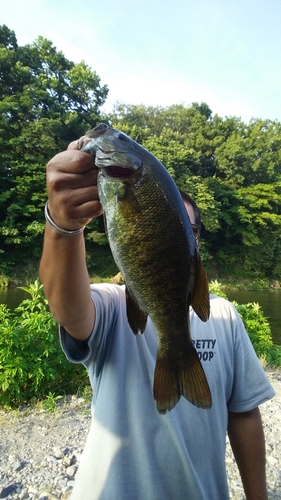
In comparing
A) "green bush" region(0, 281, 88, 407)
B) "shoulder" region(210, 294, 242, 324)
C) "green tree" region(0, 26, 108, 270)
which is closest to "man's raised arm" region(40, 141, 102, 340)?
"shoulder" region(210, 294, 242, 324)

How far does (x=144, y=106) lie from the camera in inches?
1555

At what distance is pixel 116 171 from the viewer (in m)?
1.19

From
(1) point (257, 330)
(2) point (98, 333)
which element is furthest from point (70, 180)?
(1) point (257, 330)

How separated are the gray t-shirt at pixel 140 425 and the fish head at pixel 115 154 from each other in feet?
2.17

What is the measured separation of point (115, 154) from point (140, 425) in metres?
1.11

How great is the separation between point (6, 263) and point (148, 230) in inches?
850

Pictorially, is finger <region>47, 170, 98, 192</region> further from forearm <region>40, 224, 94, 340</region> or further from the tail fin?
the tail fin

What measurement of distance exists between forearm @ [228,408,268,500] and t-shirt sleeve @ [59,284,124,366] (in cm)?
80

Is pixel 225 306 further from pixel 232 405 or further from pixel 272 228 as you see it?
pixel 272 228

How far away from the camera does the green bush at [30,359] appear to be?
172 inches

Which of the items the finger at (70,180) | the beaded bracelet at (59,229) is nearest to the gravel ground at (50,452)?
the beaded bracelet at (59,229)

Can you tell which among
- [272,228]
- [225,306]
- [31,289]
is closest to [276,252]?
[272,228]

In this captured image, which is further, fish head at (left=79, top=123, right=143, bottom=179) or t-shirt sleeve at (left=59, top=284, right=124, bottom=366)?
t-shirt sleeve at (left=59, top=284, right=124, bottom=366)

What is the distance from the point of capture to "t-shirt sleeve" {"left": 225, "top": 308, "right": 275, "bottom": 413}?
71.4 inches
